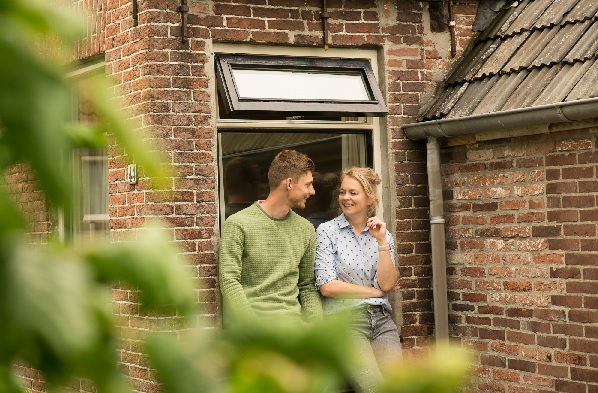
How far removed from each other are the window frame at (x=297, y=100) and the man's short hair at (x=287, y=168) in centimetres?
32

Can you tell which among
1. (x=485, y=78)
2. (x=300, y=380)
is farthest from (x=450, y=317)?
(x=300, y=380)

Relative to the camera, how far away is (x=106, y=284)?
1.18ft

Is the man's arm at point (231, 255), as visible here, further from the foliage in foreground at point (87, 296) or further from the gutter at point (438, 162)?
the foliage in foreground at point (87, 296)

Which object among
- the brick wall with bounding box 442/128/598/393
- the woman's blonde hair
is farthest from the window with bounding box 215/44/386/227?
the brick wall with bounding box 442/128/598/393

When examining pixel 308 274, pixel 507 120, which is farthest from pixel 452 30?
pixel 308 274

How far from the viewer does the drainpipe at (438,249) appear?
7.20 metres

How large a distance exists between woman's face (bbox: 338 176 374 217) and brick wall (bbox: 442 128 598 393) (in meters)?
0.84

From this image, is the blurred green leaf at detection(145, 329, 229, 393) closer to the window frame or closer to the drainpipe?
the window frame

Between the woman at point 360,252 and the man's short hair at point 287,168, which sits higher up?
the man's short hair at point 287,168

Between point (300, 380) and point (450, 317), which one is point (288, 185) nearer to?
point (450, 317)

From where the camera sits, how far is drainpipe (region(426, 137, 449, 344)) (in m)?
7.20

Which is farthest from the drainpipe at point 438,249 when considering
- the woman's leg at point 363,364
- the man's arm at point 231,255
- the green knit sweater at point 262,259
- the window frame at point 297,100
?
the woman's leg at point 363,364

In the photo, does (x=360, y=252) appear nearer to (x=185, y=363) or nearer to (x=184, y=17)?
(x=184, y=17)

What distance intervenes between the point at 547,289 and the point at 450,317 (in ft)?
3.06
